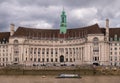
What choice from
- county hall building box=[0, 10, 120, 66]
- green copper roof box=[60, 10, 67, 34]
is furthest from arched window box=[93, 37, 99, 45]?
green copper roof box=[60, 10, 67, 34]

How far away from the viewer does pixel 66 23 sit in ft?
501

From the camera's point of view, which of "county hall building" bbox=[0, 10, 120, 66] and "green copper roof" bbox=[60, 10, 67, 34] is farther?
"green copper roof" bbox=[60, 10, 67, 34]

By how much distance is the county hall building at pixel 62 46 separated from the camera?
431 feet

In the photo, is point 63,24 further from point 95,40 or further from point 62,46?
point 95,40

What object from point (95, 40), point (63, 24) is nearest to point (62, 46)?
point (63, 24)

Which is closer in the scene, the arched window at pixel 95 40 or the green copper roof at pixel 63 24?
the arched window at pixel 95 40

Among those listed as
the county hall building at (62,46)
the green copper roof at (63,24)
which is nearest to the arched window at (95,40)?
the county hall building at (62,46)

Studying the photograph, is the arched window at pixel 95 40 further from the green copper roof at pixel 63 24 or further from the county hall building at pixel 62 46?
the green copper roof at pixel 63 24

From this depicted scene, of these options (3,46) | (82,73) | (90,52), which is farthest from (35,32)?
(82,73)

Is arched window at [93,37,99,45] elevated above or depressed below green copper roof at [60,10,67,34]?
below

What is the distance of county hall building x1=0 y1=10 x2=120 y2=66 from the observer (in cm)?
13138

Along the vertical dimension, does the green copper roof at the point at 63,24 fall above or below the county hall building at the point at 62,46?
above

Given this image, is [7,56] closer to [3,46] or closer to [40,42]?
[3,46]

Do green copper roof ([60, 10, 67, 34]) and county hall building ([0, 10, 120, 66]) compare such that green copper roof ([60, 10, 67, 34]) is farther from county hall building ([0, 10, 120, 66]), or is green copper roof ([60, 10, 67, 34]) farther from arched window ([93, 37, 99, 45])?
arched window ([93, 37, 99, 45])
